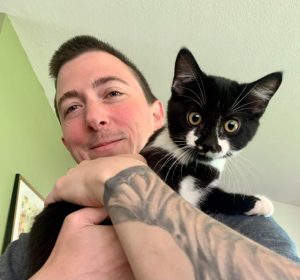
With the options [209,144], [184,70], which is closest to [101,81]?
[184,70]

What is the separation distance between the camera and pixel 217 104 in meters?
0.88

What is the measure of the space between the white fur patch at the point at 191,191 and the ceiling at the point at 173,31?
0.57 meters

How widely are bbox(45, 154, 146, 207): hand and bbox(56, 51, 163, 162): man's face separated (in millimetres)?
188

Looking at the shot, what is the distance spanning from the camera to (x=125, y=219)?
52 centimetres

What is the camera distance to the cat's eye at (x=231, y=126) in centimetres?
89

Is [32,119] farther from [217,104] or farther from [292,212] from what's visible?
[292,212]

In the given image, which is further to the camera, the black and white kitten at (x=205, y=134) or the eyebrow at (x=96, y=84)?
the eyebrow at (x=96, y=84)

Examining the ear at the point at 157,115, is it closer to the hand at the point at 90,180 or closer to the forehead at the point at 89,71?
the forehead at the point at 89,71

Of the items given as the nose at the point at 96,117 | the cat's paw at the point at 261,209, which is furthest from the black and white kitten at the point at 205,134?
the nose at the point at 96,117

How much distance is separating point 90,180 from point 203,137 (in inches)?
13.6

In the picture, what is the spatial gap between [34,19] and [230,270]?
63.7 inches

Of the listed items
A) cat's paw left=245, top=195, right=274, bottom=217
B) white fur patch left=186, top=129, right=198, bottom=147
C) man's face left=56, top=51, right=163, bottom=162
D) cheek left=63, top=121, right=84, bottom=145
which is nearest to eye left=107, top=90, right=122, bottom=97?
man's face left=56, top=51, right=163, bottom=162

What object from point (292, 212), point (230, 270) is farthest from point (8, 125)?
point (292, 212)

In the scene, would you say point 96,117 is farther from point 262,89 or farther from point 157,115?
point 262,89
